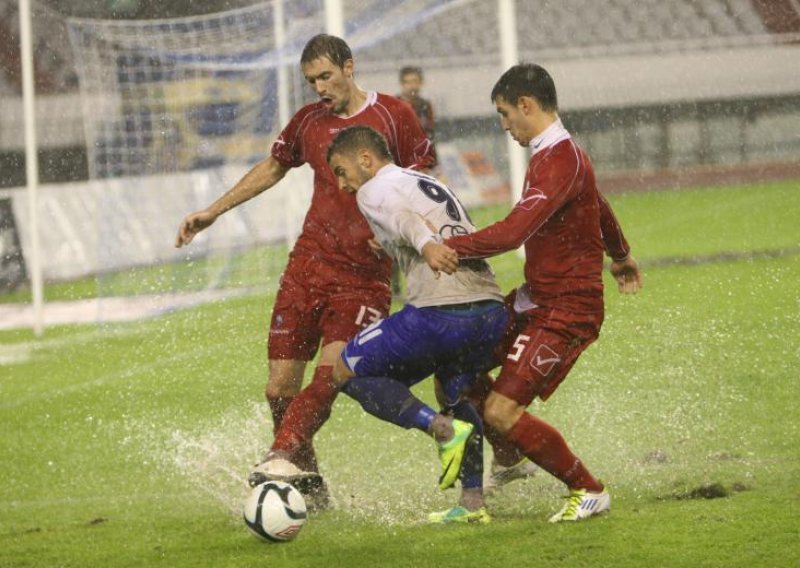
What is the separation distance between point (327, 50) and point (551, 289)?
1.46 m

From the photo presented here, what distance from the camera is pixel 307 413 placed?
6355mm

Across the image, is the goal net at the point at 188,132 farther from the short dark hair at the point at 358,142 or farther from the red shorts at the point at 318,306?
the short dark hair at the point at 358,142

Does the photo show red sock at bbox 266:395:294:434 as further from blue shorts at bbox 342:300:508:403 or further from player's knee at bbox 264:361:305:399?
blue shorts at bbox 342:300:508:403

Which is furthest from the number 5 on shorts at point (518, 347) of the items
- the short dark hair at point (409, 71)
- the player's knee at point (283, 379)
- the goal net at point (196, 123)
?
the goal net at point (196, 123)

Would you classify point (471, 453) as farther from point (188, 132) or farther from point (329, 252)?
point (188, 132)

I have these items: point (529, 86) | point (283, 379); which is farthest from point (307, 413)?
point (529, 86)

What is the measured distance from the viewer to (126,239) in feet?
50.7

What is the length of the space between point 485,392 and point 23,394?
533cm

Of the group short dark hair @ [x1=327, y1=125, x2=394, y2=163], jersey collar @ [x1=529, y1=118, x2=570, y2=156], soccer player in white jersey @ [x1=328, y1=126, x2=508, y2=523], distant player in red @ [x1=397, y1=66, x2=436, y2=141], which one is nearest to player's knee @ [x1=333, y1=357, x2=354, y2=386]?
soccer player in white jersey @ [x1=328, y1=126, x2=508, y2=523]

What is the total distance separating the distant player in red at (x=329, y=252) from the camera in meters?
6.52

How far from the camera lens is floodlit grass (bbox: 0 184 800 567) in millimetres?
5648

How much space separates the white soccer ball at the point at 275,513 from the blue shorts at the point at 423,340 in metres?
0.59

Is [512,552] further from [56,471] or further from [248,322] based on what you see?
[248,322]

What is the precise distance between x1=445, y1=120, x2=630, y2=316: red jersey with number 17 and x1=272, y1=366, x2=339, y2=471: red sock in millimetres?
968
